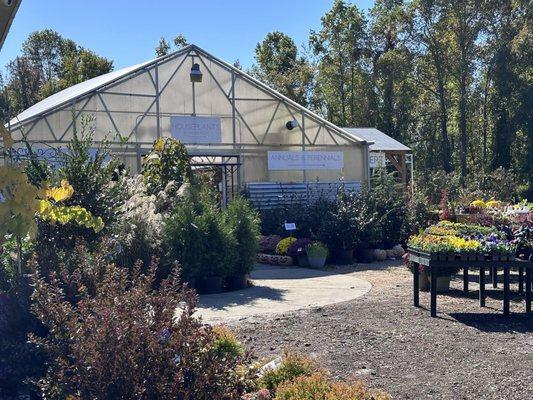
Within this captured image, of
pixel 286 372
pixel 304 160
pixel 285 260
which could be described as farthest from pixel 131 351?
pixel 304 160

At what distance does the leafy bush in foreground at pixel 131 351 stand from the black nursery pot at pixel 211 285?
6285mm

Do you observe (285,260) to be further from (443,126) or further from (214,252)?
→ (443,126)

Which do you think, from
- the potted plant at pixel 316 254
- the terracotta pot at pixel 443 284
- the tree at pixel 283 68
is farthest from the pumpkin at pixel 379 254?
the tree at pixel 283 68

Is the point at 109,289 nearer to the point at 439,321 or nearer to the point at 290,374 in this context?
the point at 290,374

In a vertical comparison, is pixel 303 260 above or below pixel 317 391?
below

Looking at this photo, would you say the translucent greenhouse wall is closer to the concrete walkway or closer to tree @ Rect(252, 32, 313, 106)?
the concrete walkway

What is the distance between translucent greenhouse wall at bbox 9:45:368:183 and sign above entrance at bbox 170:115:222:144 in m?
0.14

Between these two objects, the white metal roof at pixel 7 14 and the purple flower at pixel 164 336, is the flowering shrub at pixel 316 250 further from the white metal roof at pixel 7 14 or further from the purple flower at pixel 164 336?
the white metal roof at pixel 7 14

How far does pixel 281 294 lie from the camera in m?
9.73

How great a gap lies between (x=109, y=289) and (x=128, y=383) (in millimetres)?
583

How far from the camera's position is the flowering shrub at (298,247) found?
43.8ft

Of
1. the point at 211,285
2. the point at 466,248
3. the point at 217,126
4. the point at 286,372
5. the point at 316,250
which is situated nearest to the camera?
the point at 286,372

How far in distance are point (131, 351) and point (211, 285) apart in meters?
6.76

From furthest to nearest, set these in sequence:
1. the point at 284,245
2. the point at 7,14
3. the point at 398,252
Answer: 1. the point at 398,252
2. the point at 284,245
3. the point at 7,14
